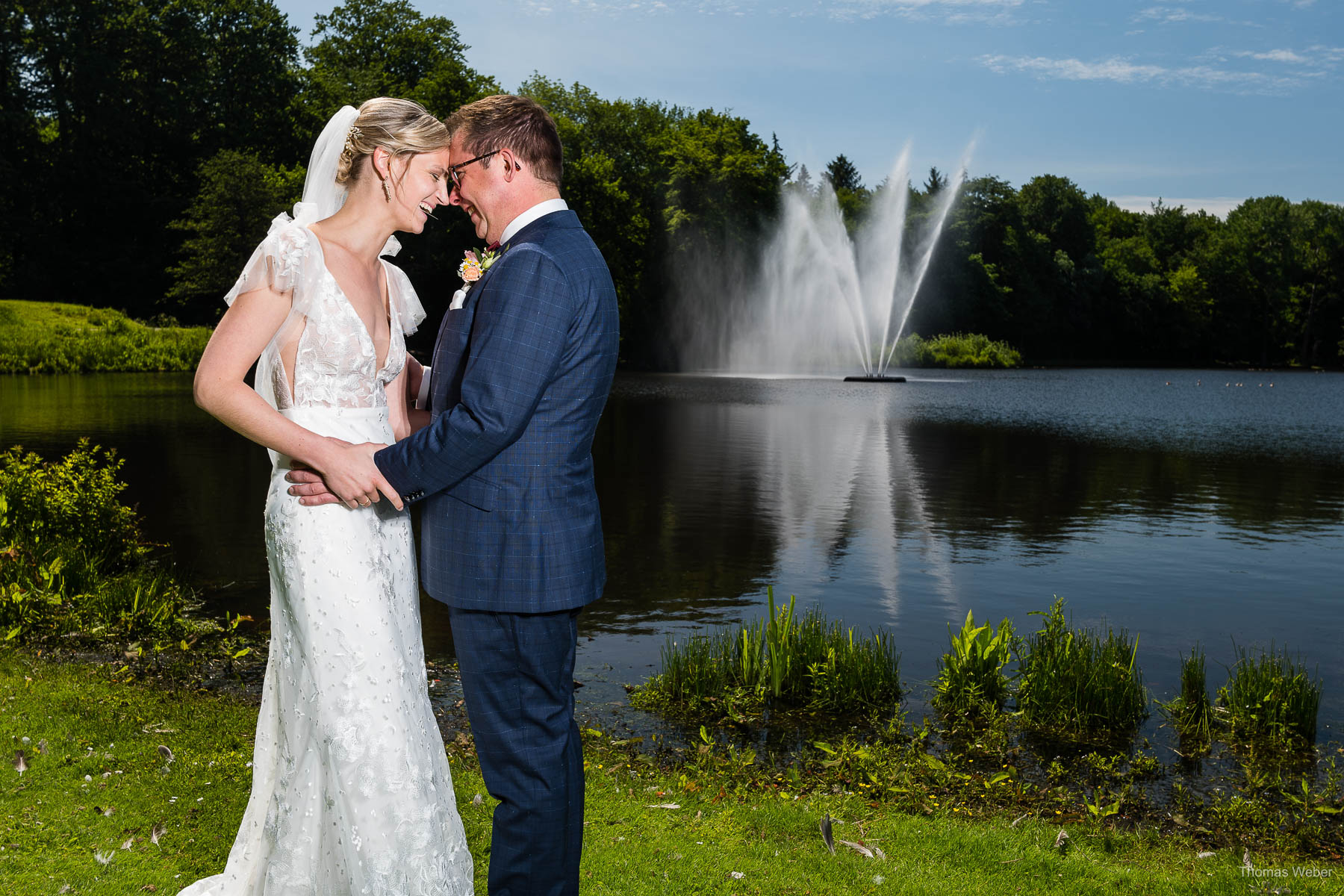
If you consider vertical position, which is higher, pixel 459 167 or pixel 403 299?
pixel 459 167

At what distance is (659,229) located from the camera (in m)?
77.2

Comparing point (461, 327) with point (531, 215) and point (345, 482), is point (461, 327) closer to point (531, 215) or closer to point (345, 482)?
point (531, 215)

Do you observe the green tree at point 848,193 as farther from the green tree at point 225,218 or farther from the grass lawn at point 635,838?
the grass lawn at point 635,838

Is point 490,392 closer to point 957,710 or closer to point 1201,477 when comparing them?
point 957,710

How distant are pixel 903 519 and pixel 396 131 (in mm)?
14724

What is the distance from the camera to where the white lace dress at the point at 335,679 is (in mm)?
3617

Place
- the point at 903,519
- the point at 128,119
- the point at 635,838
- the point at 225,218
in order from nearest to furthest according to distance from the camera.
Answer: the point at 635,838
the point at 903,519
the point at 225,218
the point at 128,119

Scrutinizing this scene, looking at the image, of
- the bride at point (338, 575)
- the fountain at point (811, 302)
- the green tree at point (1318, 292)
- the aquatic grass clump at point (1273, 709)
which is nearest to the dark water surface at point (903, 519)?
the aquatic grass clump at point (1273, 709)

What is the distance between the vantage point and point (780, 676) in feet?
28.2

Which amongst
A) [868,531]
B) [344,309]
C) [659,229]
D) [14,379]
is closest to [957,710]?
[344,309]

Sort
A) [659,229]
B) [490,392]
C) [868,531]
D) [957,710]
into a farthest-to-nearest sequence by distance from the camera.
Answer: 1. [659,229]
2. [868,531]
3. [957,710]
4. [490,392]

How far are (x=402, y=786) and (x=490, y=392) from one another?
138 centimetres

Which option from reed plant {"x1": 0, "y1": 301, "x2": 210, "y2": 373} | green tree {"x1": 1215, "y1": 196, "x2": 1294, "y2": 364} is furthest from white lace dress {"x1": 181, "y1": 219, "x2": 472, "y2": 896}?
green tree {"x1": 1215, "y1": 196, "x2": 1294, "y2": 364}

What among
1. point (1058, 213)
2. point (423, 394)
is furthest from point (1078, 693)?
point (1058, 213)
